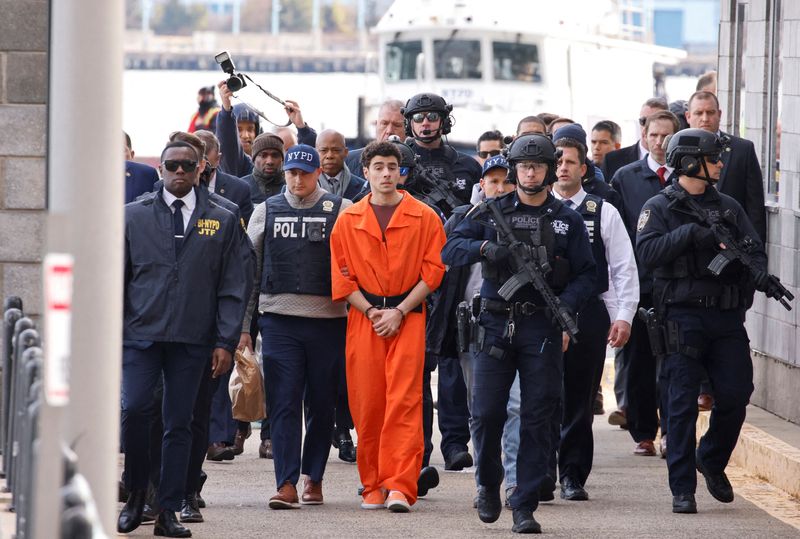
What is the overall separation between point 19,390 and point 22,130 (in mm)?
3853

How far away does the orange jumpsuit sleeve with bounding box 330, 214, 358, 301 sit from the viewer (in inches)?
392

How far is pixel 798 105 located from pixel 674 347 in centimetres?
→ 341

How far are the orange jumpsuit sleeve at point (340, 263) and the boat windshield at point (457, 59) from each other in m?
29.6

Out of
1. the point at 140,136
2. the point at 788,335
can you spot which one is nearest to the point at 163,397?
the point at 788,335

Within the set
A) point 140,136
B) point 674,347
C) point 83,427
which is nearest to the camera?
point 83,427

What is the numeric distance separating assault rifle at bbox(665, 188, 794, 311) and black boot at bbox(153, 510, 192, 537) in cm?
310

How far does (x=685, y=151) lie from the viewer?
32.6 feet

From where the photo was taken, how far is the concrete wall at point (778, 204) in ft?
41.1

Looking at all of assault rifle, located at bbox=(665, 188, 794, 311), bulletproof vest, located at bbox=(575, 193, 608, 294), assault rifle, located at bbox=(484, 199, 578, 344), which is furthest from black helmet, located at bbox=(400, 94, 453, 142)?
assault rifle, located at bbox=(484, 199, 578, 344)

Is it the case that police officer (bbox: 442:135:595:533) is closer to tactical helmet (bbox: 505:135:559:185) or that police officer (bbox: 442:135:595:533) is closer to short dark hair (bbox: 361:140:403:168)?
tactical helmet (bbox: 505:135:559:185)

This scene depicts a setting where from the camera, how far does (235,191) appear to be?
11.7 metres

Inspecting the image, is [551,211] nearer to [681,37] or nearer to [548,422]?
[548,422]

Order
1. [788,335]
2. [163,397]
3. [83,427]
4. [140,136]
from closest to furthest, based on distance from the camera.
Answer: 1. [83,427]
2. [163,397]
3. [788,335]
4. [140,136]

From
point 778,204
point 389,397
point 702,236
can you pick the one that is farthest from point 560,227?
point 778,204
